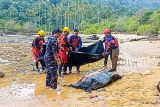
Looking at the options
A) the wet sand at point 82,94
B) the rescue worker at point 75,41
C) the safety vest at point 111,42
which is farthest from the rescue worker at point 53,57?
the safety vest at point 111,42

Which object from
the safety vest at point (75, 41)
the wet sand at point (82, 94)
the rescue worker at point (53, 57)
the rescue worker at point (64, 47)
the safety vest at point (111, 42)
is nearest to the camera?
the wet sand at point (82, 94)

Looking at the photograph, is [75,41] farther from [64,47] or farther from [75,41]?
[64,47]

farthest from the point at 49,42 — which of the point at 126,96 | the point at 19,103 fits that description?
the point at 126,96

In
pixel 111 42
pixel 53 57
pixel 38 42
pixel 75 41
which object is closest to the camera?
pixel 53 57

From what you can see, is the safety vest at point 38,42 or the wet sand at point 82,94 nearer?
the wet sand at point 82,94

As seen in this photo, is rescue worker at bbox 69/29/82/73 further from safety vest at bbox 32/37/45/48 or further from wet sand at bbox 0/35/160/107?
wet sand at bbox 0/35/160/107

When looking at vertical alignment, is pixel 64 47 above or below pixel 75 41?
below

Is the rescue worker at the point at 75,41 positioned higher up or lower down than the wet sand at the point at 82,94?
higher up

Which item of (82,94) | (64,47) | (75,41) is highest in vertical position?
(75,41)

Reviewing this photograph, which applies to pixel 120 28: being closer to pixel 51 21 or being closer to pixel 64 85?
pixel 51 21

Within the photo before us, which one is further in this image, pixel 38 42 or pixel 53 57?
pixel 38 42

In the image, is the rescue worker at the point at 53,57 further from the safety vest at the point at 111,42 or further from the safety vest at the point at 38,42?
the safety vest at the point at 38,42

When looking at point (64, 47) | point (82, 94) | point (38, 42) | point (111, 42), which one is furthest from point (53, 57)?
point (38, 42)

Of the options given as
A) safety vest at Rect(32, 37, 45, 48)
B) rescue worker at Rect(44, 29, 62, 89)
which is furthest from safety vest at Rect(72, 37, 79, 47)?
rescue worker at Rect(44, 29, 62, 89)
